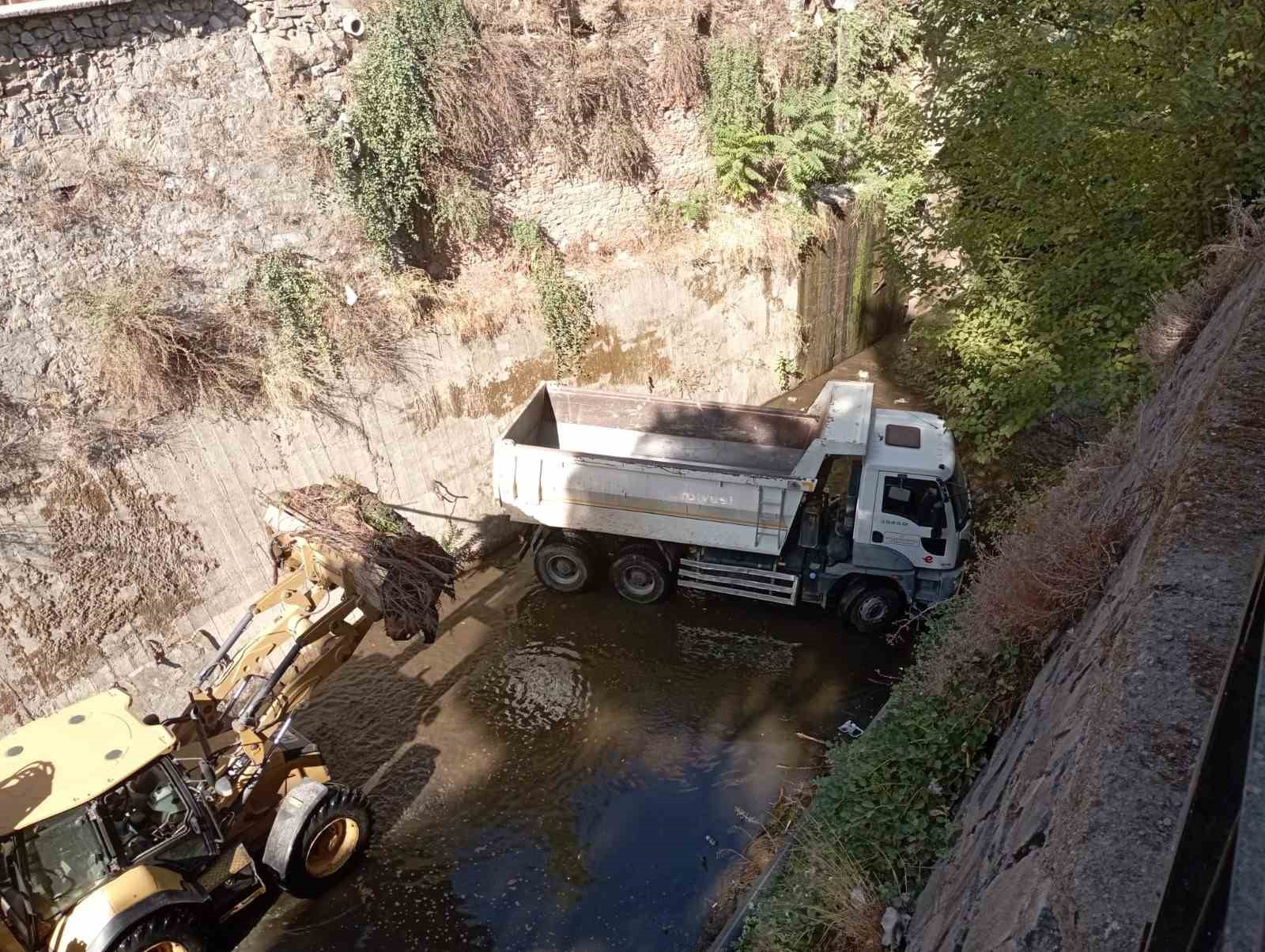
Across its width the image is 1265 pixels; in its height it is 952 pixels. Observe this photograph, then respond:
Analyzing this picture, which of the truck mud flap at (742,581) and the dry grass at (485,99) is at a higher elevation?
the dry grass at (485,99)

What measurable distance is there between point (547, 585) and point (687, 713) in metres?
2.53

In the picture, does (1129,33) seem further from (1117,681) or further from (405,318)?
(405,318)

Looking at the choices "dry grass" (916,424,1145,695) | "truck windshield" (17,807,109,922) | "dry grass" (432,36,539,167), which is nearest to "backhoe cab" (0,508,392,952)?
"truck windshield" (17,807,109,922)

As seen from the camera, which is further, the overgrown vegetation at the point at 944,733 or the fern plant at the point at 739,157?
the fern plant at the point at 739,157

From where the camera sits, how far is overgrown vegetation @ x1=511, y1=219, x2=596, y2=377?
10.8 metres

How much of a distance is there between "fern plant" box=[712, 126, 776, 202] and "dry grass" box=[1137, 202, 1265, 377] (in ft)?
24.9

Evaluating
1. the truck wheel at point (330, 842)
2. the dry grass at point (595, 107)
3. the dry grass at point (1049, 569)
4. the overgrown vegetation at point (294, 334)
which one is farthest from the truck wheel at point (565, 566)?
the dry grass at point (595, 107)

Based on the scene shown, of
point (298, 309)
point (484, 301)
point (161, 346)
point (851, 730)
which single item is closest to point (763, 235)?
point (484, 301)

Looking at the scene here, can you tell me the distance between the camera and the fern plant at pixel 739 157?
12.6m

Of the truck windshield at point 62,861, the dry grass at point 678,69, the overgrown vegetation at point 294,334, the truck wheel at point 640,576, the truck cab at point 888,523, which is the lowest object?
the truck wheel at point 640,576

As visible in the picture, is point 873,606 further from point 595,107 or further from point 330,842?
point 595,107

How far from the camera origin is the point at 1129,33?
6664 mm

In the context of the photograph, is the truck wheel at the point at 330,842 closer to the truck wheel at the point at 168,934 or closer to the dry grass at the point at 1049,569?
the truck wheel at the point at 168,934

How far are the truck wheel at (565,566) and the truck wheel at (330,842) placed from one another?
11.5ft
